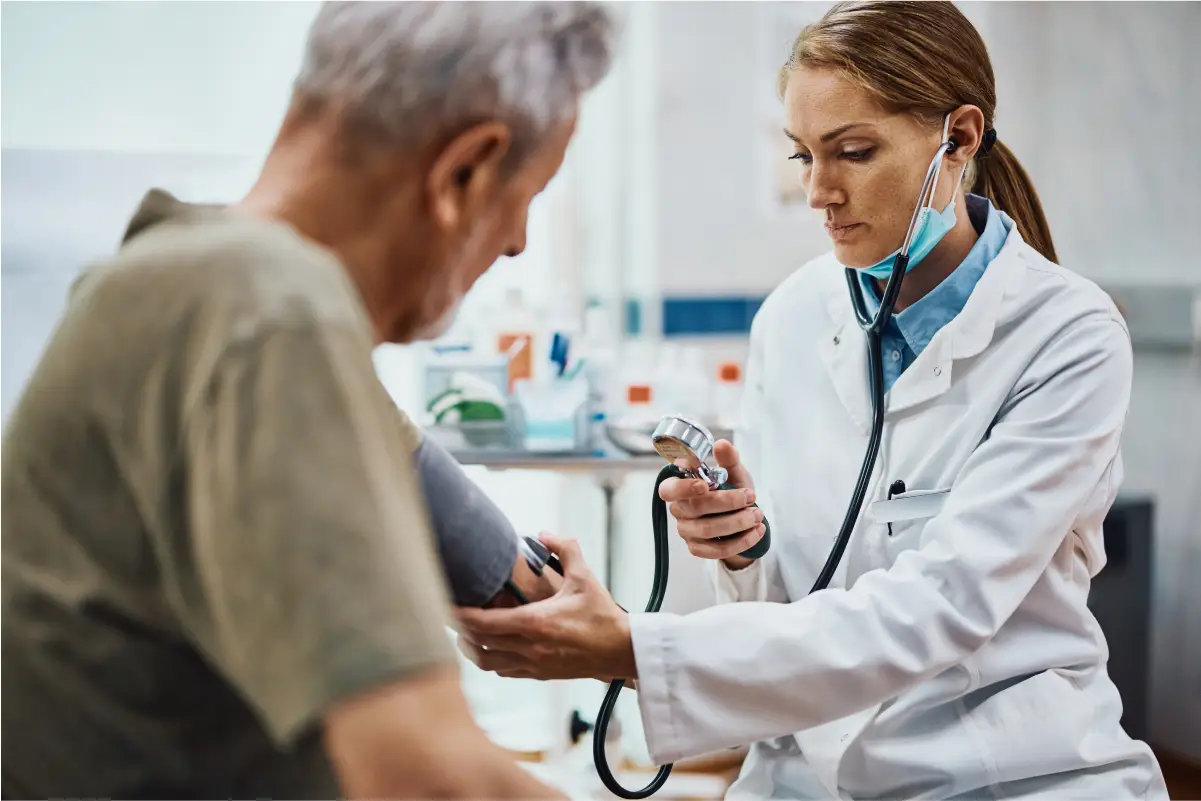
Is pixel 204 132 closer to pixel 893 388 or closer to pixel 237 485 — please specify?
pixel 893 388

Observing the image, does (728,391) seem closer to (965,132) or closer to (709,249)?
(709,249)

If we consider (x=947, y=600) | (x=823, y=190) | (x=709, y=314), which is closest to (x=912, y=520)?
(x=947, y=600)

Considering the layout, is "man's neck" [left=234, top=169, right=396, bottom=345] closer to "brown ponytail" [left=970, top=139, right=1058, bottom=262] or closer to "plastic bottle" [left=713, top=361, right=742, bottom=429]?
"brown ponytail" [left=970, top=139, right=1058, bottom=262]

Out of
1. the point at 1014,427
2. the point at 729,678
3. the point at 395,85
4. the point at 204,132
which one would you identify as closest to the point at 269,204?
the point at 395,85

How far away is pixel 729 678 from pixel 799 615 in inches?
3.5

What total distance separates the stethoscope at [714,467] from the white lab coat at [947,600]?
33 millimetres

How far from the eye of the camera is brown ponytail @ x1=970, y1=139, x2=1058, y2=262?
4.32ft

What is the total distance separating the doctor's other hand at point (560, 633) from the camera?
2.97ft

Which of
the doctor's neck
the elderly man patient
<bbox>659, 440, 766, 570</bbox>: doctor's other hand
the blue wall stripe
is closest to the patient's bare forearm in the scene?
the elderly man patient

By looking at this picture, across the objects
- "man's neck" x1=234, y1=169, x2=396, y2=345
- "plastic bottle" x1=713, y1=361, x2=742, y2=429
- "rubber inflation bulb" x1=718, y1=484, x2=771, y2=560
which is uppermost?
"man's neck" x1=234, y1=169, x2=396, y2=345

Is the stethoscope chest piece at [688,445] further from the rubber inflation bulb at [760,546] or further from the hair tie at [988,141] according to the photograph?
the hair tie at [988,141]

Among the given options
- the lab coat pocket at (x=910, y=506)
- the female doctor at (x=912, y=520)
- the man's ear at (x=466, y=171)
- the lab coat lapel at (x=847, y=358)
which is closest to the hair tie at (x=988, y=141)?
the female doctor at (x=912, y=520)

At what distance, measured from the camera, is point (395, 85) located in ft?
2.01

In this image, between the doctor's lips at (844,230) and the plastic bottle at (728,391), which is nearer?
the doctor's lips at (844,230)
